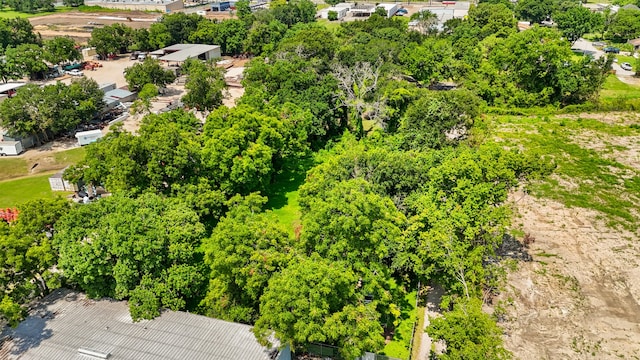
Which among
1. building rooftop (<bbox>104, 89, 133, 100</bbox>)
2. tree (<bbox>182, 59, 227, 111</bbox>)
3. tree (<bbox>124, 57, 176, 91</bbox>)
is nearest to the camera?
tree (<bbox>182, 59, 227, 111</bbox>)

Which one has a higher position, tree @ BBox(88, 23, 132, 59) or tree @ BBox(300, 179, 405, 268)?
tree @ BBox(88, 23, 132, 59)

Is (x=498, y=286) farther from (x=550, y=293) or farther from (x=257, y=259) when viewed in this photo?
(x=257, y=259)

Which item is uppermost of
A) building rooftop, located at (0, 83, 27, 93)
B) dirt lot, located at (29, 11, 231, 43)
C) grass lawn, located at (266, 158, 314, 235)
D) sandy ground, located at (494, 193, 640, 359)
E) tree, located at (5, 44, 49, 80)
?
dirt lot, located at (29, 11, 231, 43)

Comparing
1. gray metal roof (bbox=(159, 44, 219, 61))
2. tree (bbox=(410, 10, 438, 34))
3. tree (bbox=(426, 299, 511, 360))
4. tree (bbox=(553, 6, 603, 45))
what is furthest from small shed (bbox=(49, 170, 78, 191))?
tree (bbox=(553, 6, 603, 45))

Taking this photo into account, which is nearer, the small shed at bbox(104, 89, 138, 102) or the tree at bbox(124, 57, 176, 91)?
the small shed at bbox(104, 89, 138, 102)

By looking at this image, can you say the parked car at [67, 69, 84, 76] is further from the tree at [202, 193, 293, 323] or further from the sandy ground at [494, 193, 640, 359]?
the sandy ground at [494, 193, 640, 359]

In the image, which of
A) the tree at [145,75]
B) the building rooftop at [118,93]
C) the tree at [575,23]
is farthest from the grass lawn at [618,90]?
the building rooftop at [118,93]

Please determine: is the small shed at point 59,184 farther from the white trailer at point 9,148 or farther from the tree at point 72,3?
the tree at point 72,3
